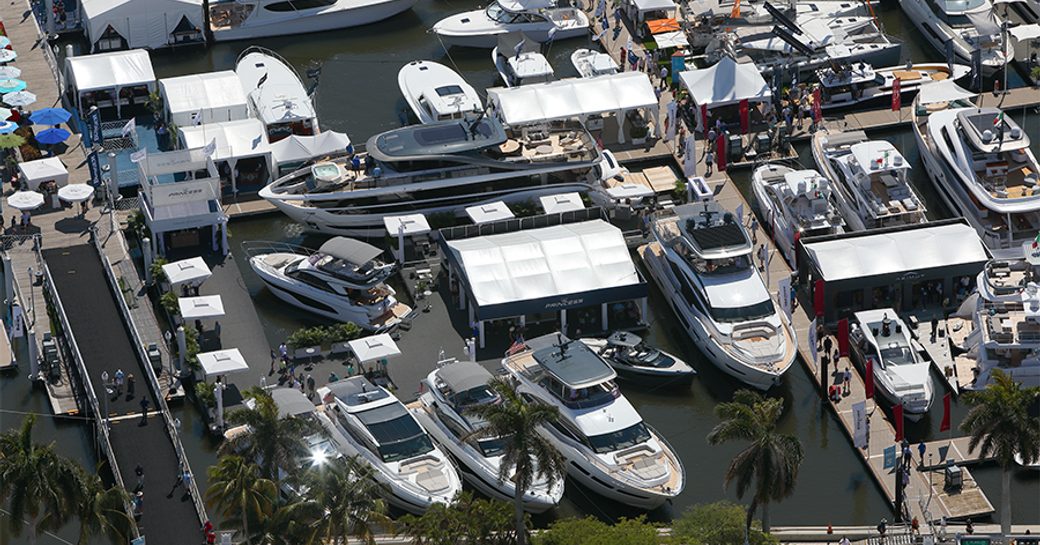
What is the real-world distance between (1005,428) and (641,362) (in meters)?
22.3

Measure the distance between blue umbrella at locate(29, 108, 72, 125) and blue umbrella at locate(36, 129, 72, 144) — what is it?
1070 mm

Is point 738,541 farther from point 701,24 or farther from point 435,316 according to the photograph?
point 701,24

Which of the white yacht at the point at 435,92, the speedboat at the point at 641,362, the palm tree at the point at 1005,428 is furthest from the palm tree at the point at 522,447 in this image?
the white yacht at the point at 435,92

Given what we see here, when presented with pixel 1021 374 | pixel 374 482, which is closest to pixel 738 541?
pixel 374 482

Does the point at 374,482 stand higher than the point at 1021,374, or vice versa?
the point at 374,482

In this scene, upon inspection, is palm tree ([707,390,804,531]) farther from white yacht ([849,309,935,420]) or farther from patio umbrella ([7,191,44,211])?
patio umbrella ([7,191,44,211])

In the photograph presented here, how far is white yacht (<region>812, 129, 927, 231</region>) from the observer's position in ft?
411

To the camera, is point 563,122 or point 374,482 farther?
point 563,122

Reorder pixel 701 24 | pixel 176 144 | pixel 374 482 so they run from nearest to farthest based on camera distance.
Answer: pixel 374 482 < pixel 176 144 < pixel 701 24

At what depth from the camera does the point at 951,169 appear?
129 m

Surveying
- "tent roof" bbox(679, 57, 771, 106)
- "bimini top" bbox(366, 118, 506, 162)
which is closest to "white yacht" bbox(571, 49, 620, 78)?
"tent roof" bbox(679, 57, 771, 106)

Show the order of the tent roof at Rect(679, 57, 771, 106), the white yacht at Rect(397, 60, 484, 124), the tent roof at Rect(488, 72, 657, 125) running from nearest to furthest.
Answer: the tent roof at Rect(488, 72, 657, 125), the white yacht at Rect(397, 60, 484, 124), the tent roof at Rect(679, 57, 771, 106)

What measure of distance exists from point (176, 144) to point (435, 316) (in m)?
24.7

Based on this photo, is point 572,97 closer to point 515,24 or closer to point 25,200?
point 515,24
